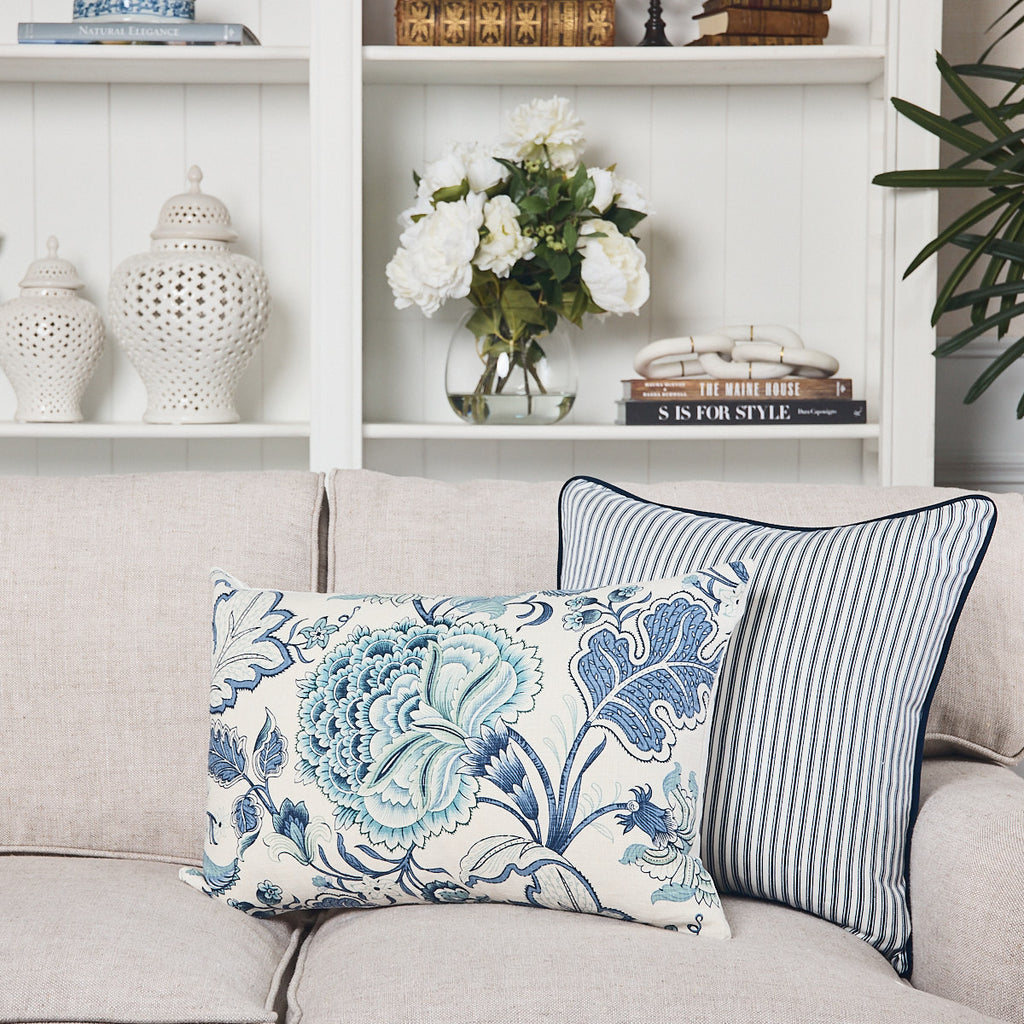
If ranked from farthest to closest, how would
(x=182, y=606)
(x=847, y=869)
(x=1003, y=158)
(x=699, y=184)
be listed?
(x=699, y=184)
(x=1003, y=158)
(x=182, y=606)
(x=847, y=869)

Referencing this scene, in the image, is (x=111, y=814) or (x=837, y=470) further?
(x=837, y=470)

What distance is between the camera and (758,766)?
1062mm

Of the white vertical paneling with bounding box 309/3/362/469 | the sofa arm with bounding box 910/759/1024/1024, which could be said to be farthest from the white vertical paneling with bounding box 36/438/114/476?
the sofa arm with bounding box 910/759/1024/1024

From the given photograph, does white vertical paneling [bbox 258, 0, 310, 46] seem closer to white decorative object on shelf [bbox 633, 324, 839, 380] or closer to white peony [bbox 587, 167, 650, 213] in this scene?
white peony [bbox 587, 167, 650, 213]

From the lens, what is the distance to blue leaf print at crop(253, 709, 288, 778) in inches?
40.9

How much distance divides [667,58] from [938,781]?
A: 1307mm

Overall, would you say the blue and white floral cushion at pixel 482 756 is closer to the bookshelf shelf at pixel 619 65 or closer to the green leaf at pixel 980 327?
the green leaf at pixel 980 327

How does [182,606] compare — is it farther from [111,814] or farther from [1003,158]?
[1003,158]

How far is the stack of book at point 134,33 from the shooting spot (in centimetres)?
194

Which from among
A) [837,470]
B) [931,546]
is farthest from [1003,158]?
[931,546]

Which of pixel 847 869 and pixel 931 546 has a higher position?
pixel 931 546

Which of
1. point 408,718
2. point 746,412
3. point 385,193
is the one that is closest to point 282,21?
point 385,193

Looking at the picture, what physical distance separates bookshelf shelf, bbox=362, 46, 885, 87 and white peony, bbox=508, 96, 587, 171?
85 millimetres

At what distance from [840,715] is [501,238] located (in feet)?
3.63
